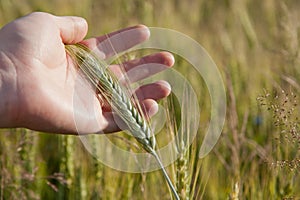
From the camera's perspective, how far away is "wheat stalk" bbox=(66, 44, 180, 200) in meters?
1.13

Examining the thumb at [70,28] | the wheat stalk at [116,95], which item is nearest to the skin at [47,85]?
the thumb at [70,28]

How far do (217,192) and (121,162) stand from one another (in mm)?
281

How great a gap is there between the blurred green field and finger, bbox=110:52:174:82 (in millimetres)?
182

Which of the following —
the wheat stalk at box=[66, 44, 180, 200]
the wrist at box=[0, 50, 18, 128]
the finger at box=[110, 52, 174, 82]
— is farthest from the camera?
the finger at box=[110, 52, 174, 82]

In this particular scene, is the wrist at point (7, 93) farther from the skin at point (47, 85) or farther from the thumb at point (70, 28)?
the thumb at point (70, 28)

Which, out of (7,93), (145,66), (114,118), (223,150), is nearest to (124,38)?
(145,66)

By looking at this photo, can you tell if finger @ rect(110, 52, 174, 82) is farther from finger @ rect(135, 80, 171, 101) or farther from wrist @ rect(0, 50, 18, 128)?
wrist @ rect(0, 50, 18, 128)

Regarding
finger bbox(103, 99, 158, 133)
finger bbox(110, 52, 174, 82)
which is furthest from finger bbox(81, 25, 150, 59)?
finger bbox(103, 99, 158, 133)

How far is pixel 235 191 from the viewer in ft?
3.76

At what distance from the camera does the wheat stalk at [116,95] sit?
44.5 inches

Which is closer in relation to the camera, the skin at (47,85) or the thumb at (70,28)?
the skin at (47,85)

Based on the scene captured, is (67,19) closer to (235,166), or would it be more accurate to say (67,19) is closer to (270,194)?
(235,166)

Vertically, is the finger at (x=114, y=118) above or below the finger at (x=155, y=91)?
below

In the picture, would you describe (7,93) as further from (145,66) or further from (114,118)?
(145,66)
